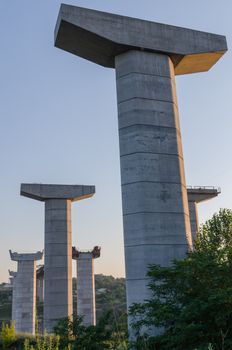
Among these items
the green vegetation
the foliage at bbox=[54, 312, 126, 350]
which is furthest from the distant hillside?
the green vegetation

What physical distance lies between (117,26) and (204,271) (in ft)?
32.6

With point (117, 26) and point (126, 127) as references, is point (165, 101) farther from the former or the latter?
point (117, 26)

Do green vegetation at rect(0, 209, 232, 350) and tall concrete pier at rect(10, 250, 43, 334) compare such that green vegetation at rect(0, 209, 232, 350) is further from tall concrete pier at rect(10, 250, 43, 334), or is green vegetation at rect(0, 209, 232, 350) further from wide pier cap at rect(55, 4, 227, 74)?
tall concrete pier at rect(10, 250, 43, 334)

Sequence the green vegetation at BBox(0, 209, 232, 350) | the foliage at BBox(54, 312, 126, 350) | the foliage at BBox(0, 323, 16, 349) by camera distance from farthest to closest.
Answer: the foliage at BBox(0, 323, 16, 349) → the foliage at BBox(54, 312, 126, 350) → the green vegetation at BBox(0, 209, 232, 350)

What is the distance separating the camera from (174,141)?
14773 mm

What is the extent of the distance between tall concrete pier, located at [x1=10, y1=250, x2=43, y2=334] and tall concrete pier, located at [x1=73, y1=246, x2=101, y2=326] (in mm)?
5296

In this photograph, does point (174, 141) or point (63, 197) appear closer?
point (174, 141)

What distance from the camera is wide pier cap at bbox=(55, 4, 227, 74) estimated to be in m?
14.6

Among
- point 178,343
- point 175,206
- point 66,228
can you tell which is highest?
point 66,228

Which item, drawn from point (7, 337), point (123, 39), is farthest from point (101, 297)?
point (123, 39)

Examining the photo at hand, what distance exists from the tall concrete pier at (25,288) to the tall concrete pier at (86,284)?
17.4 ft

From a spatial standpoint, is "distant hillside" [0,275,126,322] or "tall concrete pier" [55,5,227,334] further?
"distant hillside" [0,275,126,322]

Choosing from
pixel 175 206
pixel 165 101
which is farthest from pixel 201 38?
pixel 175 206

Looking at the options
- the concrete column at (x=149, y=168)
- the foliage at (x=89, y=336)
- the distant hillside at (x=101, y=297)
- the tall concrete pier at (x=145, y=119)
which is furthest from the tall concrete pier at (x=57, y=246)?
the distant hillside at (x=101, y=297)
